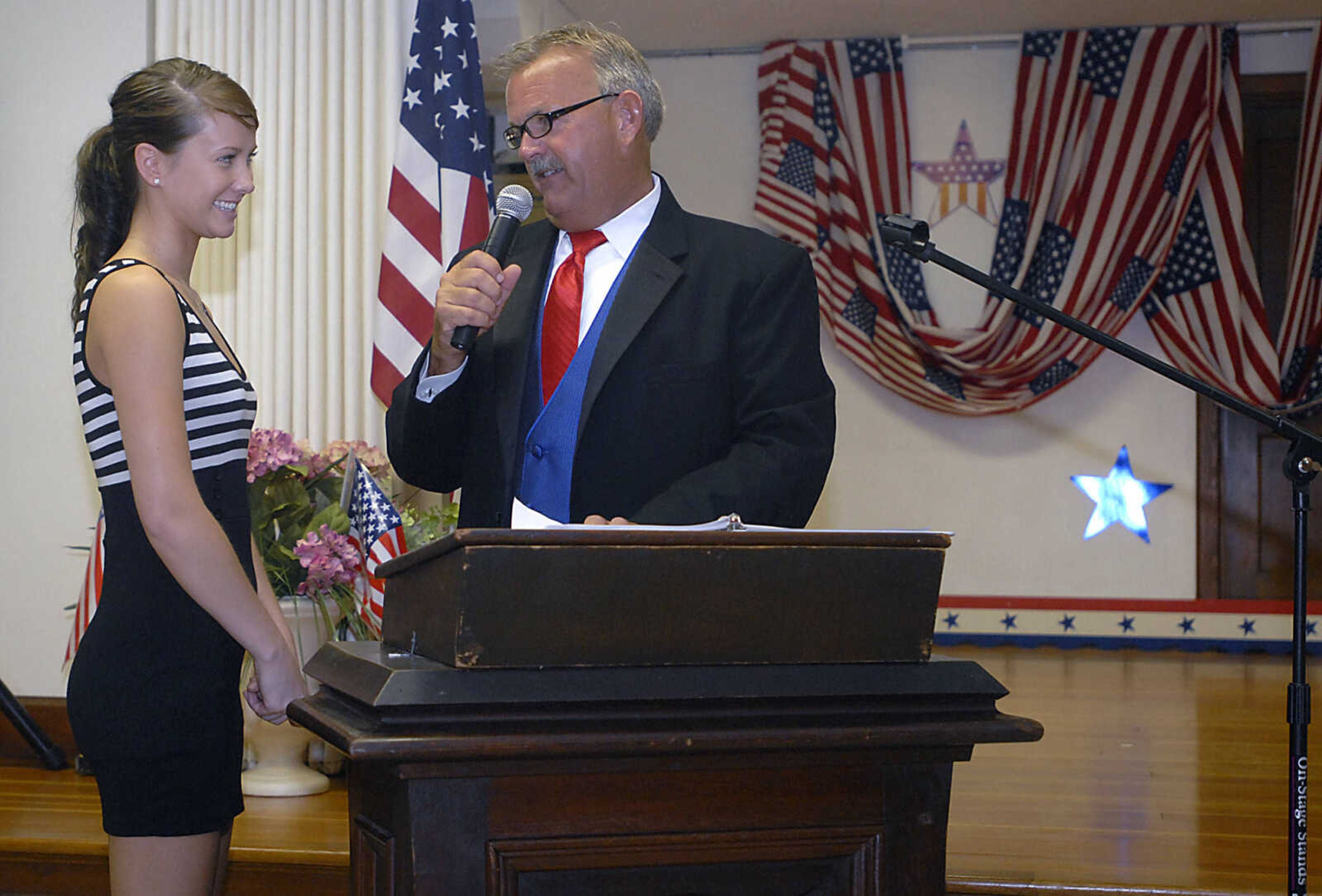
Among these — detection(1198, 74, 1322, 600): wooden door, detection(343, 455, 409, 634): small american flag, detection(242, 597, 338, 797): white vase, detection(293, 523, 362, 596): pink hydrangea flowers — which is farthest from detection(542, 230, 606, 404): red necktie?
detection(1198, 74, 1322, 600): wooden door

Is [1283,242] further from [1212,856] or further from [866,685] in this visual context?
[866,685]

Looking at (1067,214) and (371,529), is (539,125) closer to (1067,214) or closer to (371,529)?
(371,529)

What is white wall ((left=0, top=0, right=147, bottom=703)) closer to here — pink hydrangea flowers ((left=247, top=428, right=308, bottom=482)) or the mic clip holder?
pink hydrangea flowers ((left=247, top=428, right=308, bottom=482))

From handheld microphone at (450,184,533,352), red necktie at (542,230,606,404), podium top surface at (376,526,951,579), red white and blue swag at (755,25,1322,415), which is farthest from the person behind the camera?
red white and blue swag at (755,25,1322,415)

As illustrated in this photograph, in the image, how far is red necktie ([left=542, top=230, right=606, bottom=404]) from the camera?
1689 mm

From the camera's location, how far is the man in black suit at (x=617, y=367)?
1576mm

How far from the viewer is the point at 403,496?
12.1 feet

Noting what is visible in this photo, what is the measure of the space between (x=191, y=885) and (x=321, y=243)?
2.44m

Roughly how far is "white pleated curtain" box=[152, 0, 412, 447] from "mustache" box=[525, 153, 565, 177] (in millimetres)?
2059

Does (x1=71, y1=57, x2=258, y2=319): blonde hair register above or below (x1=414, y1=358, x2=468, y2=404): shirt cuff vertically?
above

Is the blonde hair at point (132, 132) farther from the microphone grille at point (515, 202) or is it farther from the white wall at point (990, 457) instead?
the white wall at point (990, 457)

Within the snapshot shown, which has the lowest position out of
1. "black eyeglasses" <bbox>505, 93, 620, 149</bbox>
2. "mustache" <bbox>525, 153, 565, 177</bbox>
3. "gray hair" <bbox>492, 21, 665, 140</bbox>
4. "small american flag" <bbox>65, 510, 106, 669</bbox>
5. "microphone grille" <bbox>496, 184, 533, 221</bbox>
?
"small american flag" <bbox>65, 510, 106, 669</bbox>

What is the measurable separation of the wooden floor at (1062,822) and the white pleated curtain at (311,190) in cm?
112

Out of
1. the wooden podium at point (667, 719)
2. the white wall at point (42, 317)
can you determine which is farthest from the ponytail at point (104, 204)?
the white wall at point (42, 317)
